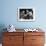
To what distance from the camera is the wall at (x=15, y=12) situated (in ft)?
13.2

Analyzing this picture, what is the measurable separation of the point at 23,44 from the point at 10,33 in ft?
1.55

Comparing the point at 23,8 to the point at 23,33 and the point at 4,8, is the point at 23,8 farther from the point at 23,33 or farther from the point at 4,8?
the point at 23,33

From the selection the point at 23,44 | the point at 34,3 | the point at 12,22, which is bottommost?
the point at 23,44

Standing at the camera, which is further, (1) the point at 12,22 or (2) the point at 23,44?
(1) the point at 12,22

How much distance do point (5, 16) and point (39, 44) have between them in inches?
54.0

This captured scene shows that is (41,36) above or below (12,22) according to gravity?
below

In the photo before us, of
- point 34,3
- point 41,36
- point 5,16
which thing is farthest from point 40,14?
point 5,16

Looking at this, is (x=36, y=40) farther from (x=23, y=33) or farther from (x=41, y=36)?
(x=23, y=33)

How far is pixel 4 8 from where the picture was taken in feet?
13.2

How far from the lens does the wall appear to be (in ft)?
13.2

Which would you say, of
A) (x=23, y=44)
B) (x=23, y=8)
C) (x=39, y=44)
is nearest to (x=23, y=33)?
(x=23, y=44)

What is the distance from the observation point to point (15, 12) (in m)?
4.02

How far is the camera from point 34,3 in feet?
13.2

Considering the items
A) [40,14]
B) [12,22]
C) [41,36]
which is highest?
[40,14]
